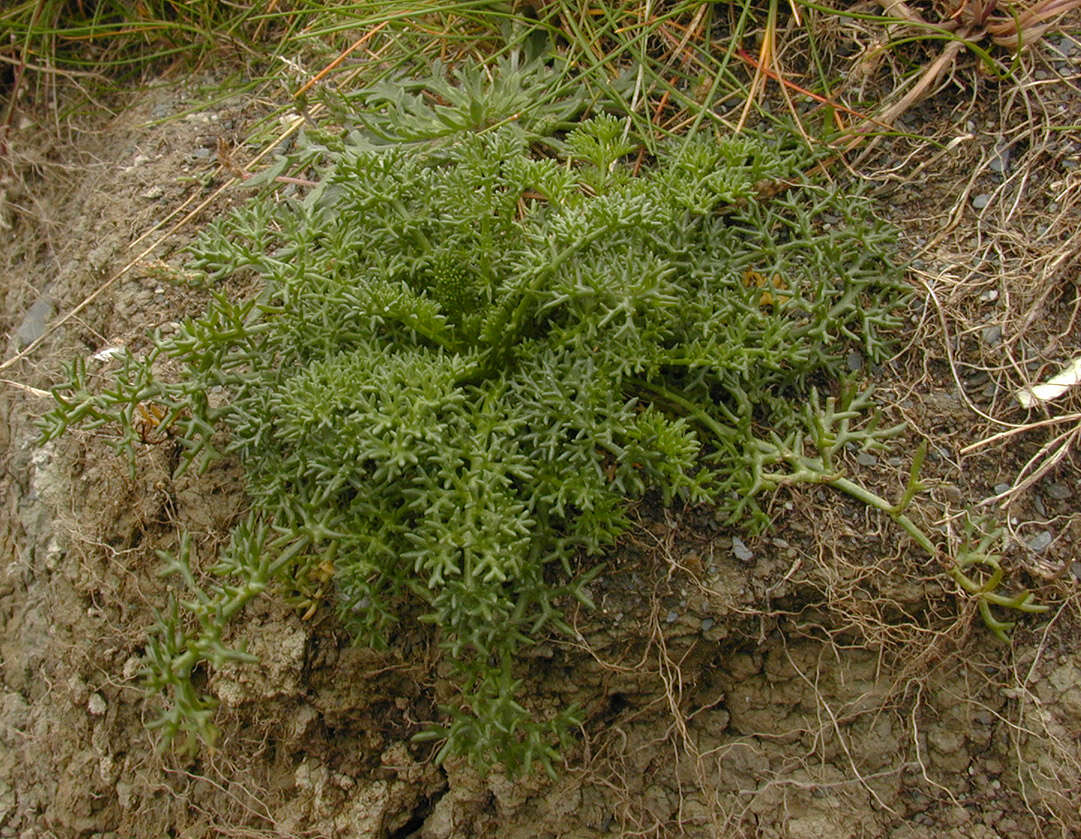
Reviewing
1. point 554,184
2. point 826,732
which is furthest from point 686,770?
point 554,184

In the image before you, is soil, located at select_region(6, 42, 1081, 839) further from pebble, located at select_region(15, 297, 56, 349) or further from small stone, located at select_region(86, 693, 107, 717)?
pebble, located at select_region(15, 297, 56, 349)

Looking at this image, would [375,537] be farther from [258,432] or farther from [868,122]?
[868,122]

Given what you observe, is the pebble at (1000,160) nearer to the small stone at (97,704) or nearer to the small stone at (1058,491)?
the small stone at (1058,491)

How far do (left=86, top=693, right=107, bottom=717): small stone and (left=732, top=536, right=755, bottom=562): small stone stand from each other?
187 cm

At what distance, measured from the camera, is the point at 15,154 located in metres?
3.66

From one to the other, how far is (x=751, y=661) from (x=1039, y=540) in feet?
2.58

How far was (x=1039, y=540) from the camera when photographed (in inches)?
90.7

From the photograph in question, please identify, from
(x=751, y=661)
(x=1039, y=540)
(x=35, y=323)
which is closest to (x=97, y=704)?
(x=35, y=323)

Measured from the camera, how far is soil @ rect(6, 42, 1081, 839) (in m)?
2.32

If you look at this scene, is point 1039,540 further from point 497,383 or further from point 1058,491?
point 497,383

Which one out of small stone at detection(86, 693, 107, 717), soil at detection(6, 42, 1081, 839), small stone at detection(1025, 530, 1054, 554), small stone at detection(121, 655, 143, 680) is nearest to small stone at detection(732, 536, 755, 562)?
soil at detection(6, 42, 1081, 839)

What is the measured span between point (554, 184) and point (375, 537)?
1.01 meters

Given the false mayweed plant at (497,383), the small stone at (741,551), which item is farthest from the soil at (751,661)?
the false mayweed plant at (497,383)

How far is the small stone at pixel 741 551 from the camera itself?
2363 mm
